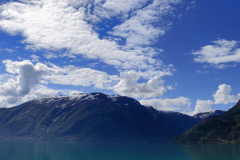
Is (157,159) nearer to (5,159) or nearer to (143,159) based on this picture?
(143,159)

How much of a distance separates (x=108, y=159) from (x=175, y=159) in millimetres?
43518

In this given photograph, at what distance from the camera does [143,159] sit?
134 metres

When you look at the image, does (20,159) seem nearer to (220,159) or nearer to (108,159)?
(108,159)

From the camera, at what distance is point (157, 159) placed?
435 feet

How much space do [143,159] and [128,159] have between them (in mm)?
10109

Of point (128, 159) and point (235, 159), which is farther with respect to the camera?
point (128, 159)

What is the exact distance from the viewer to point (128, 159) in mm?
132375

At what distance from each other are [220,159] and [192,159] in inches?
662

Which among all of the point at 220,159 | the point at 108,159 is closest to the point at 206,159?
the point at 220,159

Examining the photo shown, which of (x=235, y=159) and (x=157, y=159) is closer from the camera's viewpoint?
(x=235, y=159)

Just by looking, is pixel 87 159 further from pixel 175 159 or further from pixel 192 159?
pixel 192 159

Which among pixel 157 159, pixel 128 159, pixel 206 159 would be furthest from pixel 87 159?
pixel 206 159

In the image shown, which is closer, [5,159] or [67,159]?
[5,159]

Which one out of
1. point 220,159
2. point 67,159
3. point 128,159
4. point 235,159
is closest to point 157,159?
point 128,159
